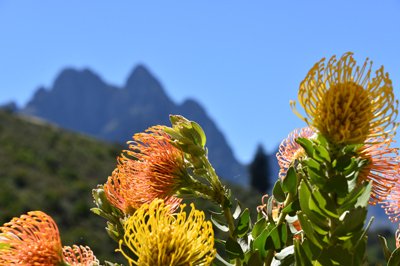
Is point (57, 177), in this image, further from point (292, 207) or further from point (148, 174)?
point (292, 207)

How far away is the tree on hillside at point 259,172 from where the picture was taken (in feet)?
201

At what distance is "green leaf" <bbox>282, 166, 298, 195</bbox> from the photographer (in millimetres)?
1278

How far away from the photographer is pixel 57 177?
31.9m

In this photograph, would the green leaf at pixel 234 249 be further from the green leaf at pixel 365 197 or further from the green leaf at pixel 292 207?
the green leaf at pixel 365 197

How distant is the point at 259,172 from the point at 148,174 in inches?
2415

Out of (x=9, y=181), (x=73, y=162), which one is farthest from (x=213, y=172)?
(x=73, y=162)

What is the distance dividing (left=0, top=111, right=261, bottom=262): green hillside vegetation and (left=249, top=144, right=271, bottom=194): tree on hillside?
1907 cm

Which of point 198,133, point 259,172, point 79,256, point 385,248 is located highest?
point 198,133

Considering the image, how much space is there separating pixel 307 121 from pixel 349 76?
0.14 metres

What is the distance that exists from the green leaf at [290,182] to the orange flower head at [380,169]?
0.20 metres

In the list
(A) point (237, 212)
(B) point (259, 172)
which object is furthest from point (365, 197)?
(B) point (259, 172)

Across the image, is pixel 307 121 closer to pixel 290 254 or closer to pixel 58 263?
pixel 290 254

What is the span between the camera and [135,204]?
1.50 meters

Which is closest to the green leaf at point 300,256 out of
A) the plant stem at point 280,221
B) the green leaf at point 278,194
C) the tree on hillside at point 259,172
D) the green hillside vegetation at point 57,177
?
the plant stem at point 280,221
